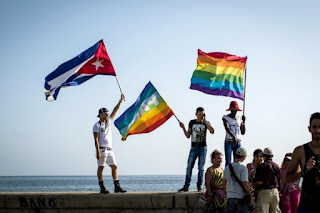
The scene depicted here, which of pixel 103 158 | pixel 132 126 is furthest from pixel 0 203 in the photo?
pixel 132 126

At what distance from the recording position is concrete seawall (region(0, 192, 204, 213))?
11.4 metres

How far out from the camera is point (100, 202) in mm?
11898

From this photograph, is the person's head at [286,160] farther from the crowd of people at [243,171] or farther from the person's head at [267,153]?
the person's head at [267,153]

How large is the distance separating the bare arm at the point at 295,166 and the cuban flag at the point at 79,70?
8.46m

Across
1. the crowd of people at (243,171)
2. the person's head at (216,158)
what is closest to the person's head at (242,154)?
the crowd of people at (243,171)

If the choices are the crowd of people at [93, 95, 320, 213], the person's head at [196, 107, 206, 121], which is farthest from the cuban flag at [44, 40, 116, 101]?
the person's head at [196, 107, 206, 121]

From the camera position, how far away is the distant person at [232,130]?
40.0 feet

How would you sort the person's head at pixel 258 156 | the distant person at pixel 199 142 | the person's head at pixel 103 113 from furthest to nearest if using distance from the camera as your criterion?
1. the person's head at pixel 103 113
2. the distant person at pixel 199 142
3. the person's head at pixel 258 156

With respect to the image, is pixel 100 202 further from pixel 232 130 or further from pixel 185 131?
pixel 232 130

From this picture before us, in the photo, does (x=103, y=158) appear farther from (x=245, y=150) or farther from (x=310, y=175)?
(x=310, y=175)

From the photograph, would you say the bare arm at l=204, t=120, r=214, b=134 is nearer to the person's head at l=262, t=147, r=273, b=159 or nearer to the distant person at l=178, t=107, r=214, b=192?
the distant person at l=178, t=107, r=214, b=192

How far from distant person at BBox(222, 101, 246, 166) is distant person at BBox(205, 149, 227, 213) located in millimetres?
1987

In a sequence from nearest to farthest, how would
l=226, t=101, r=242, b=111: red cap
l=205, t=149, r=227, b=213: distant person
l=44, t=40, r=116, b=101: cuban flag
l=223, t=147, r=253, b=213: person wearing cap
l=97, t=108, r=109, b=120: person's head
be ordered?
l=223, t=147, r=253, b=213: person wearing cap, l=205, t=149, r=227, b=213: distant person, l=97, t=108, r=109, b=120: person's head, l=226, t=101, r=242, b=111: red cap, l=44, t=40, r=116, b=101: cuban flag

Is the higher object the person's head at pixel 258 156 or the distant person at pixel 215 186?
the person's head at pixel 258 156
